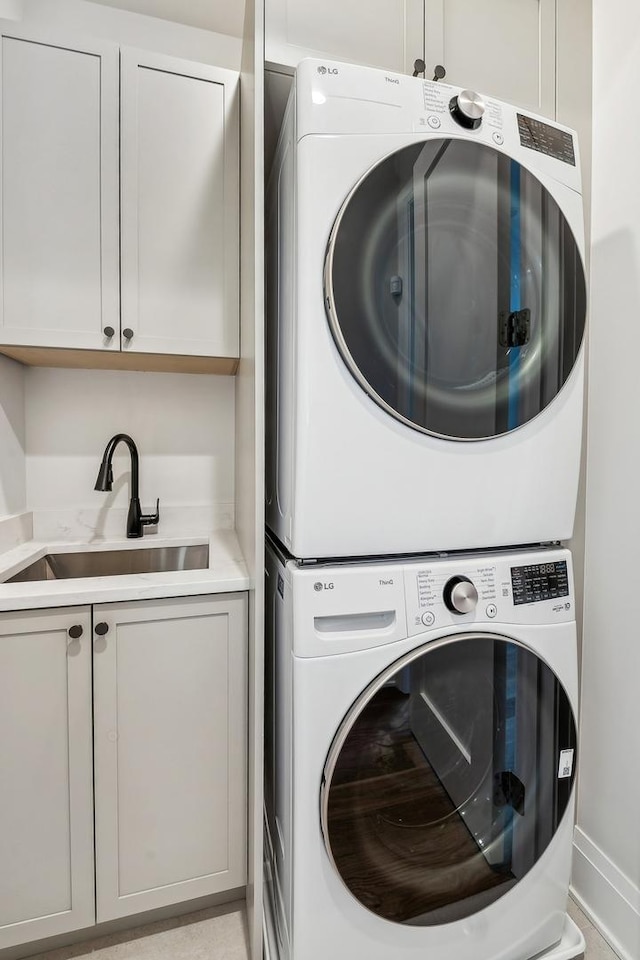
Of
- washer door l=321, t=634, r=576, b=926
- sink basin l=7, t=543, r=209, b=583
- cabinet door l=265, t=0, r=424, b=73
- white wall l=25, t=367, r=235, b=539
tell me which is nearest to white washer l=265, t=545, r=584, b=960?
washer door l=321, t=634, r=576, b=926

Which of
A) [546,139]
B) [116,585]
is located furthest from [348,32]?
[116,585]

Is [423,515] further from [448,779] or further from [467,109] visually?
[467,109]

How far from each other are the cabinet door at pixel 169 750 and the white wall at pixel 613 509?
99 centimetres

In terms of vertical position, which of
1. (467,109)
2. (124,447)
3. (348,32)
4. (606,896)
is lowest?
(606,896)

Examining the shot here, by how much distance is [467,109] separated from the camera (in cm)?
100

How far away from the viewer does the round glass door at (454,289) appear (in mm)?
941

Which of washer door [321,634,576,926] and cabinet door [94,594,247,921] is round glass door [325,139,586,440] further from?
cabinet door [94,594,247,921]

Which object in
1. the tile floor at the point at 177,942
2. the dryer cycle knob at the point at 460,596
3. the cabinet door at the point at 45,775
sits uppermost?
A: the dryer cycle knob at the point at 460,596

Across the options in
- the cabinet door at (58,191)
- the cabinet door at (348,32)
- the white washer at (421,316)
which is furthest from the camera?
the cabinet door at (58,191)

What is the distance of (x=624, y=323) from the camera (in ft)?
4.19

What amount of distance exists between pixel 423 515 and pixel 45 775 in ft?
3.61

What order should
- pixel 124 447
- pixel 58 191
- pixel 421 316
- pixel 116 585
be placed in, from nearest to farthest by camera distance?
pixel 421 316 < pixel 116 585 < pixel 58 191 < pixel 124 447

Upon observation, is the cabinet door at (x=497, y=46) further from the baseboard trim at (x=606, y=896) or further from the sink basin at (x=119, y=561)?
the baseboard trim at (x=606, y=896)

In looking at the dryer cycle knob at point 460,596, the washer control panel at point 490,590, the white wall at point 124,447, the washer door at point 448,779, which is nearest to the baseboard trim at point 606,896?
the washer door at point 448,779
